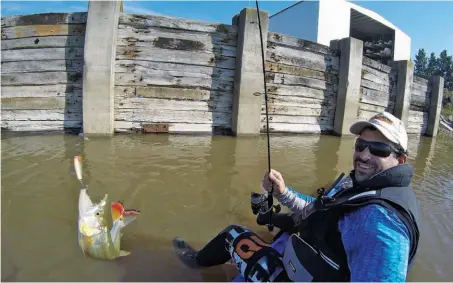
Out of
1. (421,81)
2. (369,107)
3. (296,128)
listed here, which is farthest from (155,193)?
(421,81)

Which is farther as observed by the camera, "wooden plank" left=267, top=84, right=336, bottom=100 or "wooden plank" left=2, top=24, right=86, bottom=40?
"wooden plank" left=267, top=84, right=336, bottom=100

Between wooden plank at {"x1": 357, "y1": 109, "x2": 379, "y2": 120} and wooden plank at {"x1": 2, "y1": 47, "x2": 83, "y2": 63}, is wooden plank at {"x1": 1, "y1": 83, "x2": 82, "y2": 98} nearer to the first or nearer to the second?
wooden plank at {"x1": 2, "y1": 47, "x2": 83, "y2": 63}

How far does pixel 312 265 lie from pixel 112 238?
1.75 meters

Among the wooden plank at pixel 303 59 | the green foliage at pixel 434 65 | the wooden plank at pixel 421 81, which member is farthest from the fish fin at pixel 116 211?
the green foliage at pixel 434 65

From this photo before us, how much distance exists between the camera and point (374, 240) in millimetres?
A: 1588

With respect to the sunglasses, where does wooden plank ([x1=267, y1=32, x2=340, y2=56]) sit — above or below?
above

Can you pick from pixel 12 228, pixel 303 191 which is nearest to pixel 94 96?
pixel 12 228

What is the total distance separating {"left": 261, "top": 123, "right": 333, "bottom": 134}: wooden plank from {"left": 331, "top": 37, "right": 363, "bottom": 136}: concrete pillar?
19.0 inches

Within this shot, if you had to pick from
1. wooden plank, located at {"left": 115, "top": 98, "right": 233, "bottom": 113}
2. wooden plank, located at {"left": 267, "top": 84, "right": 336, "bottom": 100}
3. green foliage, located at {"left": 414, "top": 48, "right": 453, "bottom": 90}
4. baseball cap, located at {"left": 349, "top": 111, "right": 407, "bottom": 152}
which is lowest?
baseball cap, located at {"left": 349, "top": 111, "right": 407, "bottom": 152}

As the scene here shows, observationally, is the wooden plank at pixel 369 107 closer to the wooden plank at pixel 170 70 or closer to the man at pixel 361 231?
the wooden plank at pixel 170 70

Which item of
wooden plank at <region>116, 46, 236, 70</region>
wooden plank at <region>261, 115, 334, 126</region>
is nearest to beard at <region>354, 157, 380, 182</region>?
wooden plank at <region>116, 46, 236, 70</region>

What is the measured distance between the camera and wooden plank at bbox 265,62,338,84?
9.02 m

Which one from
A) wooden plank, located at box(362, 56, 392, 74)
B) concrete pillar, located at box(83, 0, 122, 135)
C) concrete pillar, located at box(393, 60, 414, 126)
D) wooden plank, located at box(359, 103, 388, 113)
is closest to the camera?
concrete pillar, located at box(83, 0, 122, 135)

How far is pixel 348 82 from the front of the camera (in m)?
9.95
